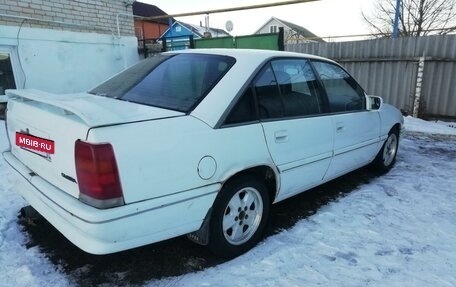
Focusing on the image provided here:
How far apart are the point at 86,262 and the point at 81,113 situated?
1.21 meters

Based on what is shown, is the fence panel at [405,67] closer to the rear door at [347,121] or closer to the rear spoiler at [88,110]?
the rear door at [347,121]

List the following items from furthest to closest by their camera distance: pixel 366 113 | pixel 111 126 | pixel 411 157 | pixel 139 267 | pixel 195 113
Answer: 1. pixel 411 157
2. pixel 366 113
3. pixel 139 267
4. pixel 195 113
5. pixel 111 126

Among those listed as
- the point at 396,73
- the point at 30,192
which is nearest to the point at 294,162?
the point at 30,192

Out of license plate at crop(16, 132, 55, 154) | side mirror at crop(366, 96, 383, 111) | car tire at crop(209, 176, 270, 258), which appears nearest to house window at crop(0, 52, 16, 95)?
license plate at crop(16, 132, 55, 154)

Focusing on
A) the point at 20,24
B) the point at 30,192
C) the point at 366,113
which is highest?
the point at 20,24

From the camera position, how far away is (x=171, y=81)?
9.19 ft

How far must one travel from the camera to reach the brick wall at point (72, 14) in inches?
296

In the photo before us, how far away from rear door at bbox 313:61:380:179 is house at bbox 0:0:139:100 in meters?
6.92

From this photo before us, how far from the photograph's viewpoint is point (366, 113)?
3943mm

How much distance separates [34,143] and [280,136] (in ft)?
5.85

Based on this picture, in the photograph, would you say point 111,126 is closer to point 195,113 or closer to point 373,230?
point 195,113

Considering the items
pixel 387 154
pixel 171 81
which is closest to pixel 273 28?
pixel 387 154

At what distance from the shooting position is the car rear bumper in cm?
195

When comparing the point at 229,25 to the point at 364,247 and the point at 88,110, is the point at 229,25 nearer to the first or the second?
the point at 364,247
